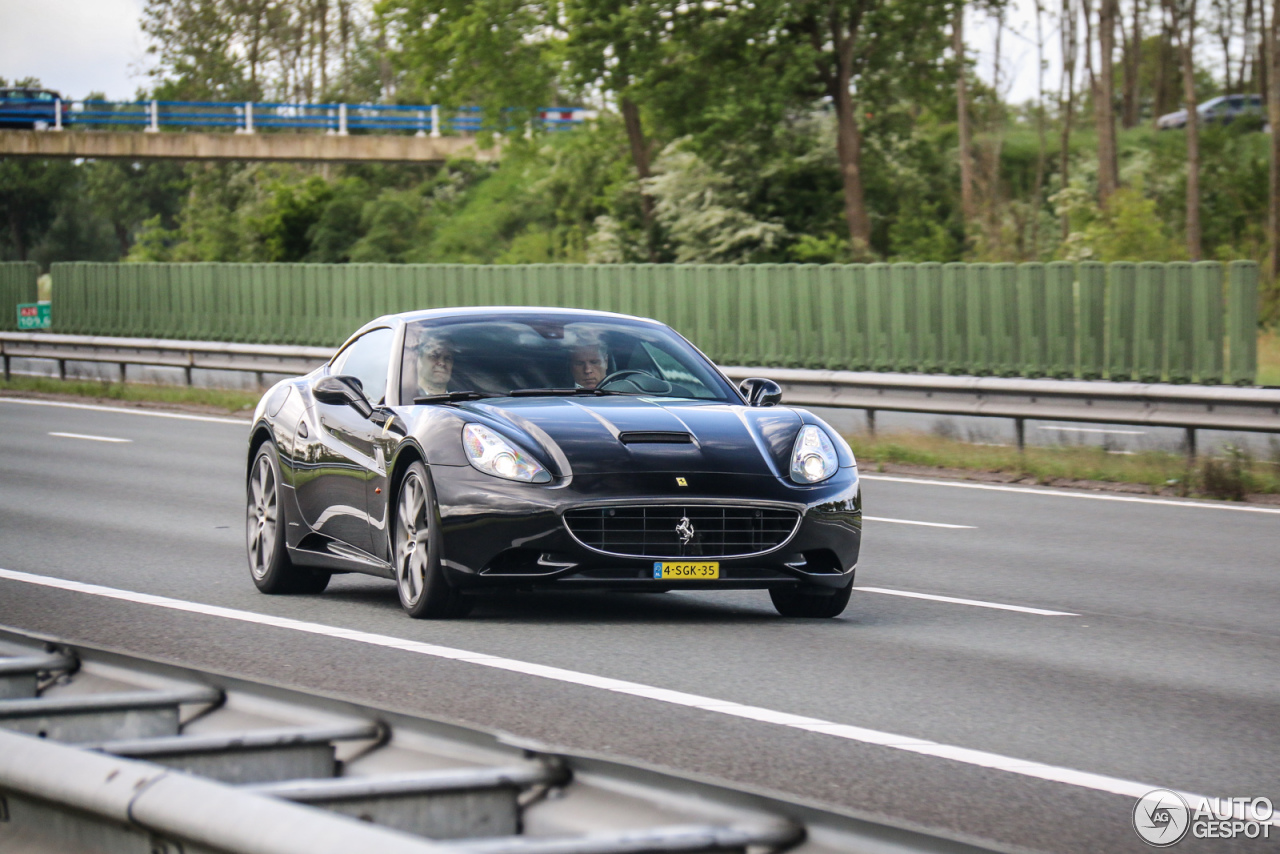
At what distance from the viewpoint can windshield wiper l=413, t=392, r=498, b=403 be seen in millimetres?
8516

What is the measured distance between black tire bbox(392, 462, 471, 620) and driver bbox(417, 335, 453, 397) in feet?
1.89

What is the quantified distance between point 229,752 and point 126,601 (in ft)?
19.5

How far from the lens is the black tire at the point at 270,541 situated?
372 inches

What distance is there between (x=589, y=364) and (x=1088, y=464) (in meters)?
8.95

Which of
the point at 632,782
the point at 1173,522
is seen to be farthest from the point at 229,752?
→ the point at 1173,522

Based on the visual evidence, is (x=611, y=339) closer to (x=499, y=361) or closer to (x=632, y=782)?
(x=499, y=361)

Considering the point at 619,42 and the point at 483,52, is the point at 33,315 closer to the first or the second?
the point at 619,42

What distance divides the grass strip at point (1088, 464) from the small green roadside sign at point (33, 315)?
2199 cm

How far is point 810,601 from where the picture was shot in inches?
338

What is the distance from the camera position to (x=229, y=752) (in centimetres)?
332

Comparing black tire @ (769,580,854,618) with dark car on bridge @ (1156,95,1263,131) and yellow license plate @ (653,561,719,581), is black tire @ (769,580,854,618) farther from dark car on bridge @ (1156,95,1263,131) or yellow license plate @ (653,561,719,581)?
dark car on bridge @ (1156,95,1263,131)

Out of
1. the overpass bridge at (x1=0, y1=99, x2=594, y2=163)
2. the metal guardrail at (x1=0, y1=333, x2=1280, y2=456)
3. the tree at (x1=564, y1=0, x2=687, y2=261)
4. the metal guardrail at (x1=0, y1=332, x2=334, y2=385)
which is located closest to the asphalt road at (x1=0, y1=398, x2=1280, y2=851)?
the metal guardrail at (x1=0, y1=333, x2=1280, y2=456)

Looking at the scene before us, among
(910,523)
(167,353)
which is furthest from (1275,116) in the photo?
(910,523)

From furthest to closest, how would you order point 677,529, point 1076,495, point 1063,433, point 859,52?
point 859,52
point 1063,433
point 1076,495
point 677,529
